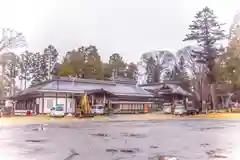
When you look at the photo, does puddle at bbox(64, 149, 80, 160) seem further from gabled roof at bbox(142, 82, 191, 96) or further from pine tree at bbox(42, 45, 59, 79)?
gabled roof at bbox(142, 82, 191, 96)

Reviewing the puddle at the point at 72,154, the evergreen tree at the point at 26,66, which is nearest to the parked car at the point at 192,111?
the puddle at the point at 72,154

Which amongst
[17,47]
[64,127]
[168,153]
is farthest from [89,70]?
[64,127]

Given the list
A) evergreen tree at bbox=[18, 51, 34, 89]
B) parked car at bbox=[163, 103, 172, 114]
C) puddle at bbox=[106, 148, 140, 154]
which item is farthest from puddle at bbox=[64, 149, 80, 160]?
parked car at bbox=[163, 103, 172, 114]

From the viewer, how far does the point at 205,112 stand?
2.54 m

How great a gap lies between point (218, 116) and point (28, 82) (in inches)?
65.4

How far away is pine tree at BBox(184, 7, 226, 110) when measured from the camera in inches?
87.7

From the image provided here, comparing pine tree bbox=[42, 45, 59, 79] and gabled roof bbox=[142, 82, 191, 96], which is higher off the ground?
pine tree bbox=[42, 45, 59, 79]

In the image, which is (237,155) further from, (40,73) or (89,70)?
(40,73)

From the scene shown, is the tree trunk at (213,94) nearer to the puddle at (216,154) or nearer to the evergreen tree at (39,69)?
the puddle at (216,154)

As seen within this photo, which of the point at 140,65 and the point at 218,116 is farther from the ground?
the point at 140,65

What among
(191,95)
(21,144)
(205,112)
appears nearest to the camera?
(21,144)

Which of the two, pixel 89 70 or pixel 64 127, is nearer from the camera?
pixel 89 70

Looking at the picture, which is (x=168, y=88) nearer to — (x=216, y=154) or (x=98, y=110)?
(x=216, y=154)

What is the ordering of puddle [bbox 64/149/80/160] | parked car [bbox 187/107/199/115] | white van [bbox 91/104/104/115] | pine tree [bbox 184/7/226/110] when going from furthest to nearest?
white van [bbox 91/104/104/115] → parked car [bbox 187/107/199/115] → pine tree [bbox 184/7/226/110] → puddle [bbox 64/149/80/160]
